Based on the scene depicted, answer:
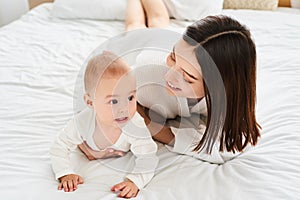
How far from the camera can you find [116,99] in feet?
3.03

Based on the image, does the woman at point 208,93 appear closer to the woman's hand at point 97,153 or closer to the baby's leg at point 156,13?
the woman's hand at point 97,153

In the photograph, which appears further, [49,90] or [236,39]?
[49,90]

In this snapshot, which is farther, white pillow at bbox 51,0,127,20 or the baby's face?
white pillow at bbox 51,0,127,20

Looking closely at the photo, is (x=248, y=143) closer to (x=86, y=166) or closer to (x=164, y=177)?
(x=164, y=177)

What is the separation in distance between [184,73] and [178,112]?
166 millimetres

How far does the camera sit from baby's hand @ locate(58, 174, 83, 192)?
0.95 metres

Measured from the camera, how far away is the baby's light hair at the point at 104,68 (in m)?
0.91

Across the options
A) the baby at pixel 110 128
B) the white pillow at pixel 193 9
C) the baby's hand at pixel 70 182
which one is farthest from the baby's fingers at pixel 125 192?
the white pillow at pixel 193 9

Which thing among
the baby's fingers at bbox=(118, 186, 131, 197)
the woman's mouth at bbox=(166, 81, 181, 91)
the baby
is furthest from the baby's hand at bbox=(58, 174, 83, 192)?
the woman's mouth at bbox=(166, 81, 181, 91)

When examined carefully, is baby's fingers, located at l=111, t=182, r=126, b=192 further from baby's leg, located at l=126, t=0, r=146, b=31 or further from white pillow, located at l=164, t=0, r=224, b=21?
white pillow, located at l=164, t=0, r=224, b=21

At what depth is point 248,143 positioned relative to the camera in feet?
3.53

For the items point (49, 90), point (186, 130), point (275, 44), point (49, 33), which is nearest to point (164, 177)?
point (186, 130)

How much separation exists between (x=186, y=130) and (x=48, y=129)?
1.39ft

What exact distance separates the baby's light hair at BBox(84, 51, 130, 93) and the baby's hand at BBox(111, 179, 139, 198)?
236 mm
